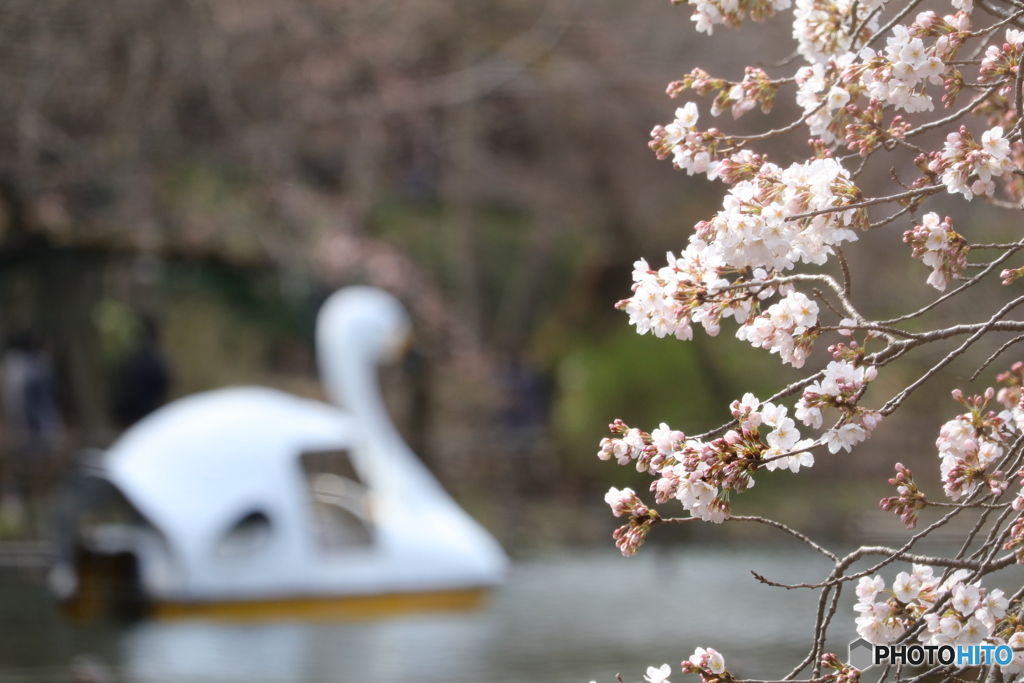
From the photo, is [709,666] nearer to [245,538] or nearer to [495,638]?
[495,638]

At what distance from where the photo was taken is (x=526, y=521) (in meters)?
11.9

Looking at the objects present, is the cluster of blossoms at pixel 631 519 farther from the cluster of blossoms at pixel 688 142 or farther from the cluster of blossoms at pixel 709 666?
the cluster of blossoms at pixel 688 142

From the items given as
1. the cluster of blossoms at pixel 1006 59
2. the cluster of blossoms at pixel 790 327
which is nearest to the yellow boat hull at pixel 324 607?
the cluster of blossoms at pixel 790 327

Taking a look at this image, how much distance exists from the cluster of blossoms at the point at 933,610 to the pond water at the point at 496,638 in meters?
1.81

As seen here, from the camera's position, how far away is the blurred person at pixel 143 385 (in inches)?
491

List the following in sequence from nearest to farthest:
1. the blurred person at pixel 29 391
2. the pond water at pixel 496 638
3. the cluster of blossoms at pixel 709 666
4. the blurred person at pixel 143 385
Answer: the cluster of blossoms at pixel 709 666
the pond water at pixel 496 638
the blurred person at pixel 29 391
the blurred person at pixel 143 385

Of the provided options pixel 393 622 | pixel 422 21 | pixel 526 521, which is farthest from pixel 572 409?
pixel 393 622

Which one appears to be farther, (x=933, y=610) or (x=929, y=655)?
(x=929, y=655)

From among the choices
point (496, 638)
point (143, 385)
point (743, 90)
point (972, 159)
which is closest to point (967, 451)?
point (972, 159)

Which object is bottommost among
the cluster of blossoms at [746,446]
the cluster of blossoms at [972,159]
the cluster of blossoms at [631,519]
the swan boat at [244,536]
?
the cluster of blossoms at [631,519]

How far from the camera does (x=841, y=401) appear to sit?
2.33 m

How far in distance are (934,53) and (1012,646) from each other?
3.56 ft

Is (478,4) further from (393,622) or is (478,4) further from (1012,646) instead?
(1012,646)

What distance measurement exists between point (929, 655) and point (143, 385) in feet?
35.3
